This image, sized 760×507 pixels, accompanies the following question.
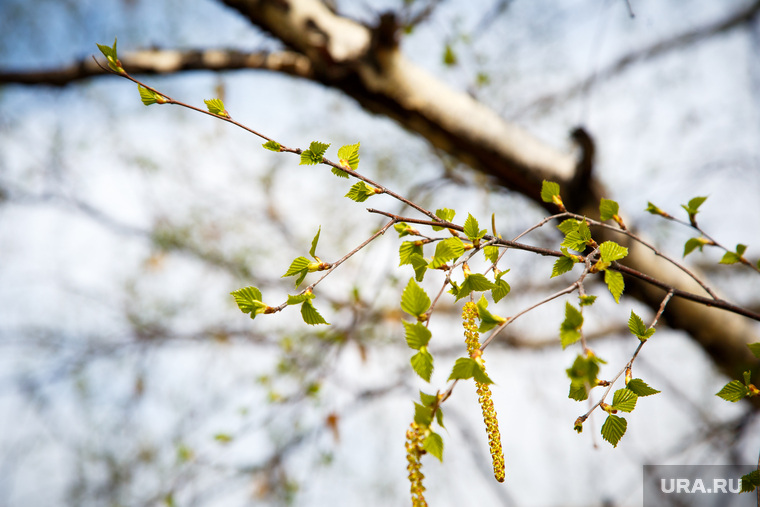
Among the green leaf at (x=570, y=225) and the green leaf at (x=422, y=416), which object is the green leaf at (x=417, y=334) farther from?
the green leaf at (x=570, y=225)

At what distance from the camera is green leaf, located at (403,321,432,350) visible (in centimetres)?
30

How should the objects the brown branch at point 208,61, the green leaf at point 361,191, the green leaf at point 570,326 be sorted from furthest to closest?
the brown branch at point 208,61, the green leaf at point 361,191, the green leaf at point 570,326

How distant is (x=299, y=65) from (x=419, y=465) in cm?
103

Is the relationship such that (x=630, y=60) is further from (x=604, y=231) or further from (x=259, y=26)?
(x=259, y=26)

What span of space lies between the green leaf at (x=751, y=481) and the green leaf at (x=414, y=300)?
31cm

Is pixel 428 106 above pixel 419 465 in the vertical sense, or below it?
above

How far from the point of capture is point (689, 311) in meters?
1.06

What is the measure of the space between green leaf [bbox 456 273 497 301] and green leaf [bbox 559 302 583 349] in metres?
0.06

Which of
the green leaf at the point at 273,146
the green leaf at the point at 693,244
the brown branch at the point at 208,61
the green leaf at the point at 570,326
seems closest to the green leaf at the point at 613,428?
the green leaf at the point at 570,326

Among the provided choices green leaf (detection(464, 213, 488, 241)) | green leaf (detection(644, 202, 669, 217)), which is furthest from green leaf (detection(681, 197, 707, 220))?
green leaf (detection(464, 213, 488, 241))

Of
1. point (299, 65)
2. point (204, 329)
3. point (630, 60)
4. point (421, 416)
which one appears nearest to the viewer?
point (421, 416)

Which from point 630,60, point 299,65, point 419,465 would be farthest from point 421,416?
point 630,60

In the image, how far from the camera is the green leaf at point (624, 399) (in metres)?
0.34

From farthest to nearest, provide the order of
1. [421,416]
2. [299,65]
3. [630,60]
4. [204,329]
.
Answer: [204,329], [630,60], [299,65], [421,416]
